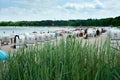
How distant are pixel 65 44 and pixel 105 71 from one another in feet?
2.37

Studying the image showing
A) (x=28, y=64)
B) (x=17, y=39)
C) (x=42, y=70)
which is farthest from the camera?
(x=17, y=39)

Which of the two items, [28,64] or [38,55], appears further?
[38,55]

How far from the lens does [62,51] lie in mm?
3107

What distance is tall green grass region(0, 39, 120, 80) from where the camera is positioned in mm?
2600

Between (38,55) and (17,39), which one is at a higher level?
(38,55)

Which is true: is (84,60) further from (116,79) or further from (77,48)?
(116,79)

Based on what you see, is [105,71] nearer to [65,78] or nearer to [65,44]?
[65,78]

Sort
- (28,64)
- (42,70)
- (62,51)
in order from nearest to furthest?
(42,70) < (28,64) < (62,51)

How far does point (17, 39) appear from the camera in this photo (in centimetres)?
1769

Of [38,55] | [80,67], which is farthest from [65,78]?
[38,55]

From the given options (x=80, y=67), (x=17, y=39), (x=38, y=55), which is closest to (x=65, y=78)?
(x=80, y=67)

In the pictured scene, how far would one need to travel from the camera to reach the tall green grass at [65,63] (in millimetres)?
2600

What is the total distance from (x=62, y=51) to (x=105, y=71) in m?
0.59

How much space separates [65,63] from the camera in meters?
2.77
